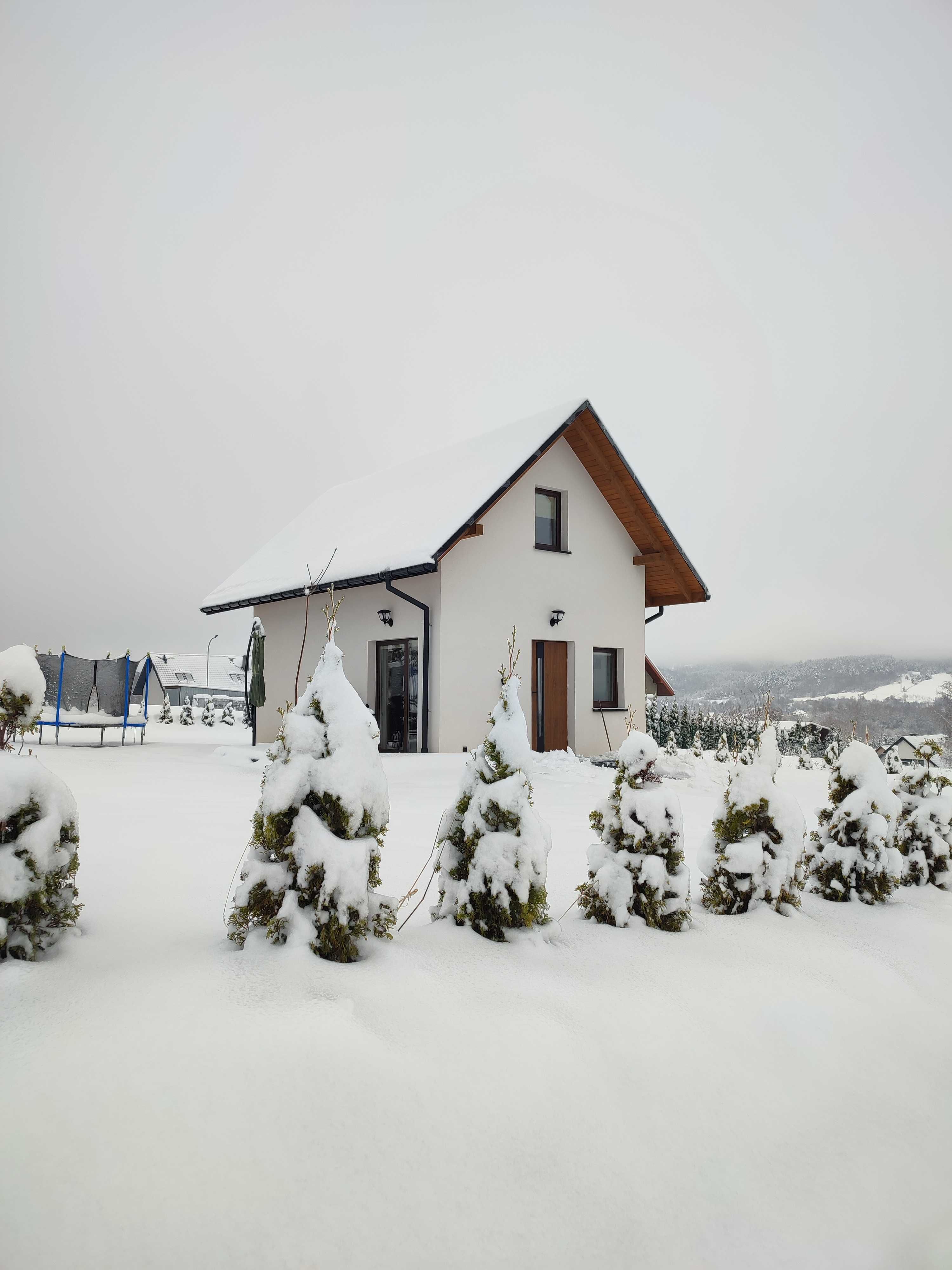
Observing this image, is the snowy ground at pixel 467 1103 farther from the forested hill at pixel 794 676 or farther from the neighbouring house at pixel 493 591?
the forested hill at pixel 794 676

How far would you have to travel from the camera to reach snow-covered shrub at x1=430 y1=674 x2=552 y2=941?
3197 millimetres

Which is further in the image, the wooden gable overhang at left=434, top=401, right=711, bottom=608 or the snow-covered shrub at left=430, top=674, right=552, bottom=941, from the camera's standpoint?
the wooden gable overhang at left=434, top=401, right=711, bottom=608

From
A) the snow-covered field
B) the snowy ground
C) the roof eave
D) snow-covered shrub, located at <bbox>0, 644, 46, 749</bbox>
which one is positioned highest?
the roof eave

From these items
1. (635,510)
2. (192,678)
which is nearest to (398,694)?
(635,510)

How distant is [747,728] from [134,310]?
40.0m

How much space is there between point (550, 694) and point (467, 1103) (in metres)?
11.7

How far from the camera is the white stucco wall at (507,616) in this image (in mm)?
12398

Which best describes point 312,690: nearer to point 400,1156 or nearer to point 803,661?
point 400,1156

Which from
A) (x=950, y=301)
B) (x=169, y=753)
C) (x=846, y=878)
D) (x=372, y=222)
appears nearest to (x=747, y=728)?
(x=169, y=753)

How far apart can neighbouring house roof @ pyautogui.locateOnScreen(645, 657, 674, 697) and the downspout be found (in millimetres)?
8757

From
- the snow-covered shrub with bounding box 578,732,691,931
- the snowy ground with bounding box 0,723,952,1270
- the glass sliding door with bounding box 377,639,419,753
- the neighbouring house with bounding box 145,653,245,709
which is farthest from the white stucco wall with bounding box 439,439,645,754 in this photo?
the neighbouring house with bounding box 145,653,245,709

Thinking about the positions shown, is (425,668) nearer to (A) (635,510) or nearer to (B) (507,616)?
(B) (507,616)

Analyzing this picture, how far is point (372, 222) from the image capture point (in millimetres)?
55406

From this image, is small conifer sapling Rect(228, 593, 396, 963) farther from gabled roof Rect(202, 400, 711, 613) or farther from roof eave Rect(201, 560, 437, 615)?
gabled roof Rect(202, 400, 711, 613)
